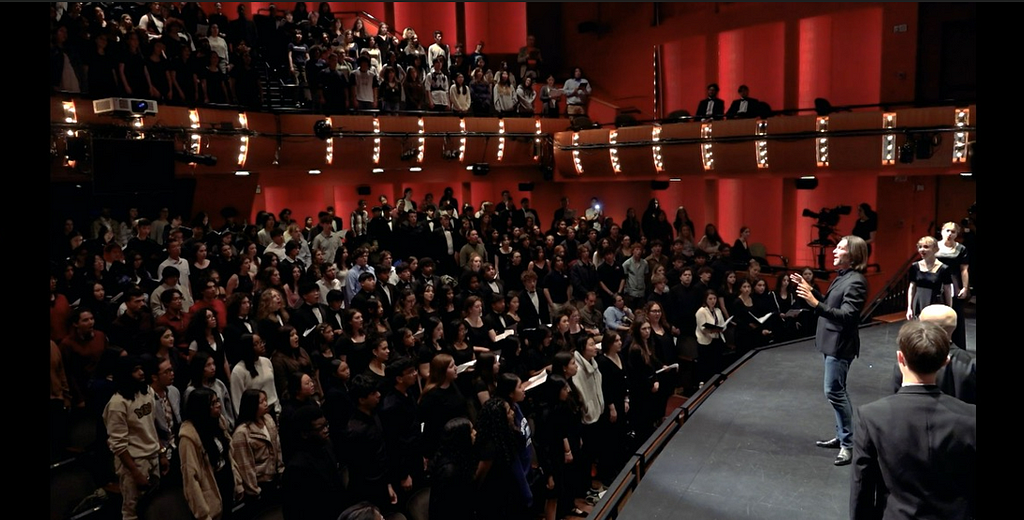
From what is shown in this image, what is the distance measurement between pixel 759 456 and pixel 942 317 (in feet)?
6.31

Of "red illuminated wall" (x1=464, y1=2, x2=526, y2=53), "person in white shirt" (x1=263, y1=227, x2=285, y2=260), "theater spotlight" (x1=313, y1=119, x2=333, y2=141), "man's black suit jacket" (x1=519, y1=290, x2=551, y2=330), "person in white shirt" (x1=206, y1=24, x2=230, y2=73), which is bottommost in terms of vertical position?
"man's black suit jacket" (x1=519, y1=290, x2=551, y2=330)

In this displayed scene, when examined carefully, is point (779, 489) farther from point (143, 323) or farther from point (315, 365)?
point (143, 323)

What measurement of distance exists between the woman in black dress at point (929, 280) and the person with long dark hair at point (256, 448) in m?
4.63

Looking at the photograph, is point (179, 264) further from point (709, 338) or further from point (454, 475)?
point (709, 338)

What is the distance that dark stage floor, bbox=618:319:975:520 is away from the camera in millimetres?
4426

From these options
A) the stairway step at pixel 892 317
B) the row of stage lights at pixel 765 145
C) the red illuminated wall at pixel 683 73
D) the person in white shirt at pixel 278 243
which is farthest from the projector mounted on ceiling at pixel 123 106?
the red illuminated wall at pixel 683 73

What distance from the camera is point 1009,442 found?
153cm

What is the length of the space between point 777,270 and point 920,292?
6.88 meters

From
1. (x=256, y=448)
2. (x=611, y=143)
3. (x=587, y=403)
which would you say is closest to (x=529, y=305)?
(x=587, y=403)

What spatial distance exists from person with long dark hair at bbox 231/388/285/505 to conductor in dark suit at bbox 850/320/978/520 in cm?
345

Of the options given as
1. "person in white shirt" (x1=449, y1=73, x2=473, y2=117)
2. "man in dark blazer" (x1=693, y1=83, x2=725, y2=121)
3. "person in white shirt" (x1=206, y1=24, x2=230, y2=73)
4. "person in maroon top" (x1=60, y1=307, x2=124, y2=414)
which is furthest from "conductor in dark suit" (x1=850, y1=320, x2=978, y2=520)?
"person in white shirt" (x1=449, y1=73, x2=473, y2=117)

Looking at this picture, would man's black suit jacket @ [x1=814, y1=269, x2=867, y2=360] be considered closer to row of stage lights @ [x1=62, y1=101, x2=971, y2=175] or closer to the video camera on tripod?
row of stage lights @ [x1=62, y1=101, x2=971, y2=175]

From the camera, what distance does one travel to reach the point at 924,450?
2525mm

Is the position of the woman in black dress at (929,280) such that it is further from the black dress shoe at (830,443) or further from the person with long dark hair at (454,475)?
the person with long dark hair at (454,475)
